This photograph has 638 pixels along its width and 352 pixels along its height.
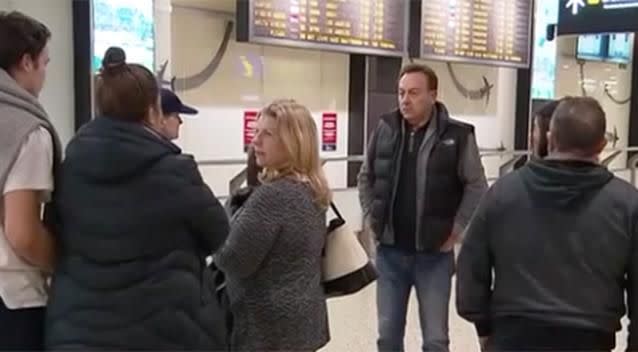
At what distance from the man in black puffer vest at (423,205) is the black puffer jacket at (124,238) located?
1.28 meters

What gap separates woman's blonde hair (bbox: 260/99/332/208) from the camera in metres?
1.92

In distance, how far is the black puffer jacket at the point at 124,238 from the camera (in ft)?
5.05

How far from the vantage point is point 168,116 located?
2057mm

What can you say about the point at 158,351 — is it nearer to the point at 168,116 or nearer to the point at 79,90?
the point at 168,116

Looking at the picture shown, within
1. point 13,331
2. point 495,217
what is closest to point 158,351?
point 13,331

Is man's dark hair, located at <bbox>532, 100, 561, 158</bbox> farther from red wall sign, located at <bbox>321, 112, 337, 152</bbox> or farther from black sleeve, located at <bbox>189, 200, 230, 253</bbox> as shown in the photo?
red wall sign, located at <bbox>321, 112, 337, 152</bbox>

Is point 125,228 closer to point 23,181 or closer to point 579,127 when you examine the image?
point 23,181

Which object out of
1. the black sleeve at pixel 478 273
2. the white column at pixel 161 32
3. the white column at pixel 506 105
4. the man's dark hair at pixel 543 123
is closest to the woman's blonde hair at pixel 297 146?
the black sleeve at pixel 478 273

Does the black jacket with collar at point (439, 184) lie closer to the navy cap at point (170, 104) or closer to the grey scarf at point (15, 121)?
the navy cap at point (170, 104)

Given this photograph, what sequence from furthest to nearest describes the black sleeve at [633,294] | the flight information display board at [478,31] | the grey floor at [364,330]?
1. the flight information display board at [478,31]
2. the grey floor at [364,330]
3. the black sleeve at [633,294]

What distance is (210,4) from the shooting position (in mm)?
6168

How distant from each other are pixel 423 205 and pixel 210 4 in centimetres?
398

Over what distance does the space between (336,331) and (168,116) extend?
210cm

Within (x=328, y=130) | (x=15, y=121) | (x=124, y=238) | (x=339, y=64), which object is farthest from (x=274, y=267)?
(x=339, y=64)
